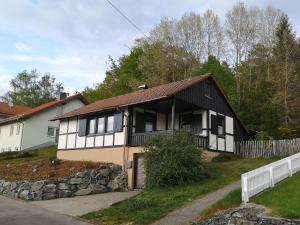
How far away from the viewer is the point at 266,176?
A: 13.4 metres

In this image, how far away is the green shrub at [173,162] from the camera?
17844 millimetres

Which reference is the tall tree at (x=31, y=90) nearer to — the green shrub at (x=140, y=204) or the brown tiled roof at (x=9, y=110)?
the brown tiled roof at (x=9, y=110)

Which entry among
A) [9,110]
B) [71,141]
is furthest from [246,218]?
[9,110]

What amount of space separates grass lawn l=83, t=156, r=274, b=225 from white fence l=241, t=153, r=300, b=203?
10.2 feet

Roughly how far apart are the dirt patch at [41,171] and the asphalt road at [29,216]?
3.82m

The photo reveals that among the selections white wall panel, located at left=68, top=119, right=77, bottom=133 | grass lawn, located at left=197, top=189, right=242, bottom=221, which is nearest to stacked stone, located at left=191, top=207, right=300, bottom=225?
grass lawn, located at left=197, top=189, right=242, bottom=221

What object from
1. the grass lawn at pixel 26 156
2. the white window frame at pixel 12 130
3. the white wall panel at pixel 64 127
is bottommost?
the grass lawn at pixel 26 156

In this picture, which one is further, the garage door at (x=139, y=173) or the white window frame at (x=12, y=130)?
the white window frame at (x=12, y=130)

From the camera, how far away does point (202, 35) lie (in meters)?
45.6

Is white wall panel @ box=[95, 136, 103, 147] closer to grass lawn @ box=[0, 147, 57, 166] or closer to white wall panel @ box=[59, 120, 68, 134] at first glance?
white wall panel @ box=[59, 120, 68, 134]

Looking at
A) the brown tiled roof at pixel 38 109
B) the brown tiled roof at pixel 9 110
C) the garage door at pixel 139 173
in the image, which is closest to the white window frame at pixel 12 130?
the brown tiled roof at pixel 38 109

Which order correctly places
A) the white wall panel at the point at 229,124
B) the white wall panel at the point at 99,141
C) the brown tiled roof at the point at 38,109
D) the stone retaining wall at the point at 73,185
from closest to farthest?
the stone retaining wall at the point at 73,185
the white wall panel at the point at 99,141
the white wall panel at the point at 229,124
the brown tiled roof at the point at 38,109

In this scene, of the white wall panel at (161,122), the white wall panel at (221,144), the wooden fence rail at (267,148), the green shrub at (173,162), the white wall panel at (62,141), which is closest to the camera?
the green shrub at (173,162)

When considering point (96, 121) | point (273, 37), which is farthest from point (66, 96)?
point (273, 37)
